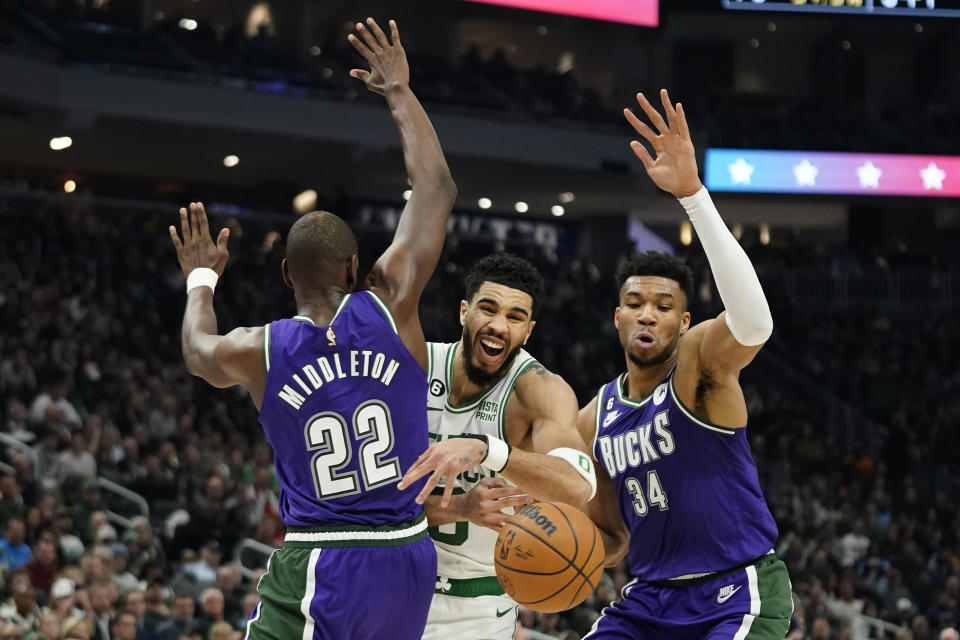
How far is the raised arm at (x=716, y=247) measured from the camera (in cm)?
460

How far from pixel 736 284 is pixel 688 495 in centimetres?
91

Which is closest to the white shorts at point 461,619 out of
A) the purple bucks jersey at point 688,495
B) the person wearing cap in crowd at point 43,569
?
the purple bucks jersey at point 688,495

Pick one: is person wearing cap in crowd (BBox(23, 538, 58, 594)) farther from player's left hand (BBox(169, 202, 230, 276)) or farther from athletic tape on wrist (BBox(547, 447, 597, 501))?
athletic tape on wrist (BBox(547, 447, 597, 501))

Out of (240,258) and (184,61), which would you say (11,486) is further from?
(184,61)

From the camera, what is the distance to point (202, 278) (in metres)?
5.15

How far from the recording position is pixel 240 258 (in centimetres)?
1981

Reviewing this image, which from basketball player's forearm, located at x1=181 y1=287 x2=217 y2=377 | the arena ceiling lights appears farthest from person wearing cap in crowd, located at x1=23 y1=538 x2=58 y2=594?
the arena ceiling lights

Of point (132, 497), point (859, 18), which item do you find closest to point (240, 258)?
point (132, 497)

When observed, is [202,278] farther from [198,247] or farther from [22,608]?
[22,608]

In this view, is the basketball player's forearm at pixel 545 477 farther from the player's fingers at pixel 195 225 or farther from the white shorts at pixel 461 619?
the player's fingers at pixel 195 225

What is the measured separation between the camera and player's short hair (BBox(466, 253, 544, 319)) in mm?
5539

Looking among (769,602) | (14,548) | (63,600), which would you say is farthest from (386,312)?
(14,548)

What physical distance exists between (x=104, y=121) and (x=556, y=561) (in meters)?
17.5

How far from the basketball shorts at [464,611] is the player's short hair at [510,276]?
1144 millimetres
